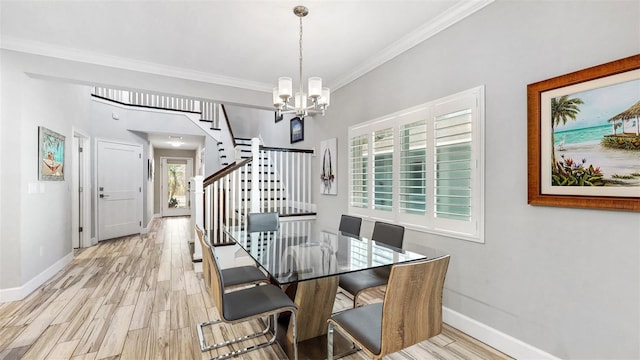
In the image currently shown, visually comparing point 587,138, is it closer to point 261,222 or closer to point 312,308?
point 312,308

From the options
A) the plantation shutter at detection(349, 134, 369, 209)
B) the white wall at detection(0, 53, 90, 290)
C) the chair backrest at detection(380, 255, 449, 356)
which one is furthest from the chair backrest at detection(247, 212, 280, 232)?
the white wall at detection(0, 53, 90, 290)

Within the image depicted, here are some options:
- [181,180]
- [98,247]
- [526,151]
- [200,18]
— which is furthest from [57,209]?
[181,180]

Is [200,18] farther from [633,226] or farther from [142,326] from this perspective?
[633,226]

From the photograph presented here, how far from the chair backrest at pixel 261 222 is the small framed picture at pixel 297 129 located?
2.40m

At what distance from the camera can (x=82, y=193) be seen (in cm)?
514

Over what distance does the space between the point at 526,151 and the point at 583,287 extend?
889 mm

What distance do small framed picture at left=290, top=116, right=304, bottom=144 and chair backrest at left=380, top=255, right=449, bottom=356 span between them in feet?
14.1

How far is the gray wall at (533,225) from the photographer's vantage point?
5.10 feet

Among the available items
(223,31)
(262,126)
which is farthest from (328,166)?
(262,126)

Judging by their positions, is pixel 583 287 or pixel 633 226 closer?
pixel 633 226

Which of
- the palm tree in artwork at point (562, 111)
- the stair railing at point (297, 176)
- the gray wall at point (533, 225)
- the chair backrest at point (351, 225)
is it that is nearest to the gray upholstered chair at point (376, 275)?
the chair backrest at point (351, 225)

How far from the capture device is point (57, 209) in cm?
378

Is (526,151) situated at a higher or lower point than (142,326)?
higher

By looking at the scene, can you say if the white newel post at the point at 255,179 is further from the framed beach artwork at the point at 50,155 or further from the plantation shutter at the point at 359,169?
the framed beach artwork at the point at 50,155
